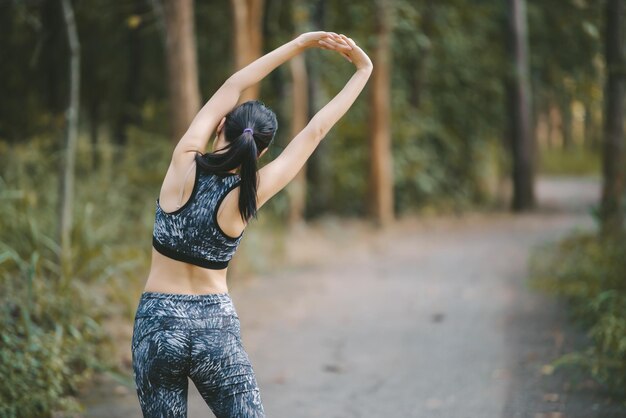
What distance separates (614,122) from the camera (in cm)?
1138

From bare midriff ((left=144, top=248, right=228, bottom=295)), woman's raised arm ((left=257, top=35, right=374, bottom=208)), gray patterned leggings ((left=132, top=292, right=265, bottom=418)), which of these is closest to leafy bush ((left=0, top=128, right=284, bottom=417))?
gray patterned leggings ((left=132, top=292, right=265, bottom=418))

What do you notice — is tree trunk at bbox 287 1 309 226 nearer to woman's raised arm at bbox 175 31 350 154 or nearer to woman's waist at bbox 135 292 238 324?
woman's raised arm at bbox 175 31 350 154

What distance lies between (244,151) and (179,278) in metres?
0.62

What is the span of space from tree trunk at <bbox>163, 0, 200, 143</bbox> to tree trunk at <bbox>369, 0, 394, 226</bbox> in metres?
7.50

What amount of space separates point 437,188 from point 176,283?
58.9 ft

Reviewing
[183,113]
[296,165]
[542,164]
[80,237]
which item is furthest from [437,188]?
[542,164]

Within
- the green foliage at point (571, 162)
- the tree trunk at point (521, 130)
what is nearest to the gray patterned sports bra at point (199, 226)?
the tree trunk at point (521, 130)

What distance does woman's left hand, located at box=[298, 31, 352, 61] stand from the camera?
3988 millimetres

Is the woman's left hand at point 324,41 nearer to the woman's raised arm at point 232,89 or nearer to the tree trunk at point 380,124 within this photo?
the woman's raised arm at point 232,89

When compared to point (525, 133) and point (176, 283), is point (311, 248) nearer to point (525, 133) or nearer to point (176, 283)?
point (525, 133)

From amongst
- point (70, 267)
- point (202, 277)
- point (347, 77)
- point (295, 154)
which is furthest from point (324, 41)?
point (347, 77)

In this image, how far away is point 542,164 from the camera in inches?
1689

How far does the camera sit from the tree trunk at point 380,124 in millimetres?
16547

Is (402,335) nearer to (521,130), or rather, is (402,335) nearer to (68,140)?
(68,140)
